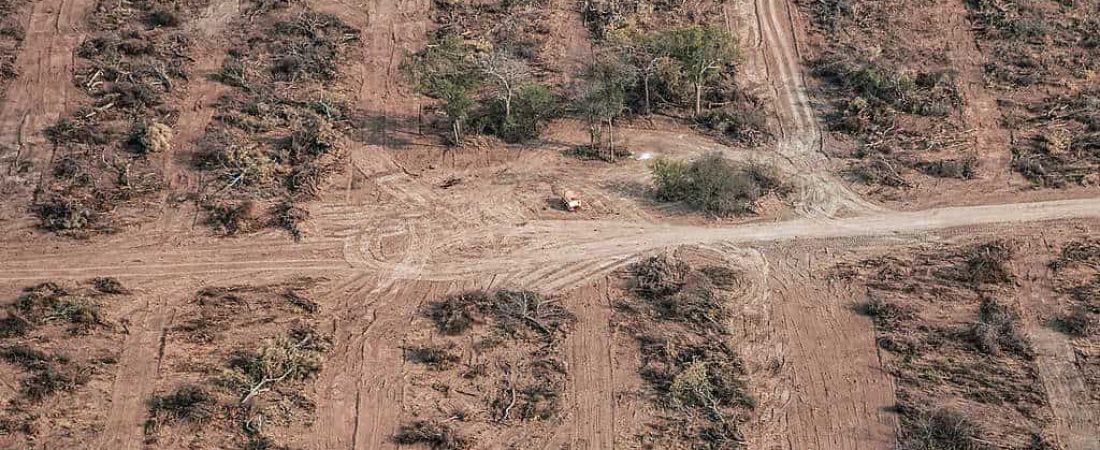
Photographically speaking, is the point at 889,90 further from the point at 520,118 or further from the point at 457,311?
the point at 457,311

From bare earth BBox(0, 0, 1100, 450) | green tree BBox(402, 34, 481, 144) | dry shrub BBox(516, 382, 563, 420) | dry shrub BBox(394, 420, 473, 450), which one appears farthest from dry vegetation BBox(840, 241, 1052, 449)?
green tree BBox(402, 34, 481, 144)

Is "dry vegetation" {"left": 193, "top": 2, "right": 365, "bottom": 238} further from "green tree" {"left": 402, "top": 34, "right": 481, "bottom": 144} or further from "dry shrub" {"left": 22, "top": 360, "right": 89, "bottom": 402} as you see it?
"dry shrub" {"left": 22, "top": 360, "right": 89, "bottom": 402}

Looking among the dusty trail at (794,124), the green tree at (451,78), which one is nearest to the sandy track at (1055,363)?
the dusty trail at (794,124)

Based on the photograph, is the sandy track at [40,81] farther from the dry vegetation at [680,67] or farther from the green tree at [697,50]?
the green tree at [697,50]

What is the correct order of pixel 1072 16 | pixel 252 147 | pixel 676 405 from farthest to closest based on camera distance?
pixel 1072 16, pixel 252 147, pixel 676 405

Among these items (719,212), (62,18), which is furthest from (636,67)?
(62,18)

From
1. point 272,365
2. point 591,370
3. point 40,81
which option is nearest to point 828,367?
point 591,370

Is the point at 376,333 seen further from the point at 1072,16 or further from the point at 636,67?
the point at 1072,16
